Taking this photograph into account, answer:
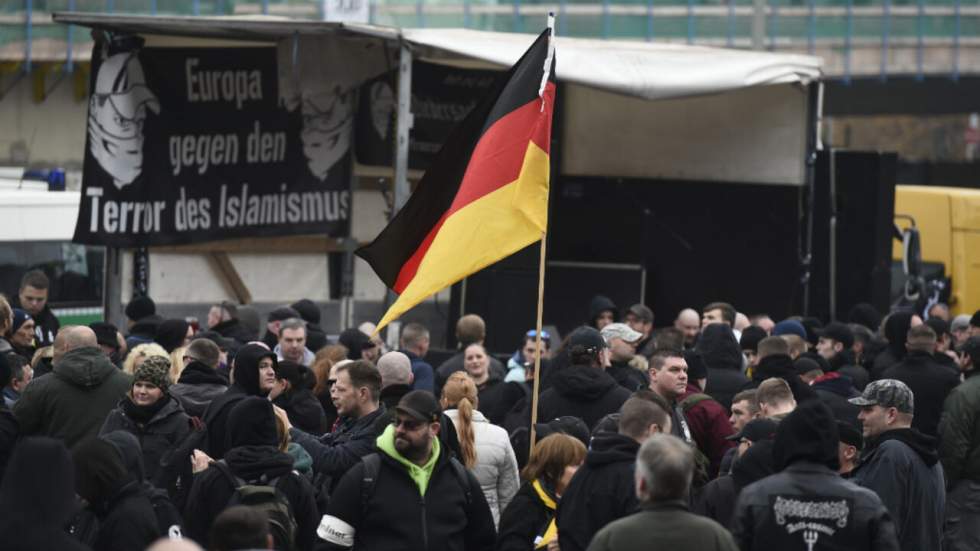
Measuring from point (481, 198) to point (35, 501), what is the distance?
3.59m

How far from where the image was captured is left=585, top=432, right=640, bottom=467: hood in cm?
706

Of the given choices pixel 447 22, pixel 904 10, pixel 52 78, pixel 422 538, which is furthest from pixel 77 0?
pixel 422 538

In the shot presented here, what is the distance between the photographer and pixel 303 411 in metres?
9.90

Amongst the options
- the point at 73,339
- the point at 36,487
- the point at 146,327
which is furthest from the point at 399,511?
the point at 146,327

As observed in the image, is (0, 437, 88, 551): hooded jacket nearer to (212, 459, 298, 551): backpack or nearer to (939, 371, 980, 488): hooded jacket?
(212, 459, 298, 551): backpack

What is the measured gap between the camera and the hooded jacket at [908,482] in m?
A: 8.62

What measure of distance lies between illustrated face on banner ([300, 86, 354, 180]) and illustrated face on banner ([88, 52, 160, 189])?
170 centimetres

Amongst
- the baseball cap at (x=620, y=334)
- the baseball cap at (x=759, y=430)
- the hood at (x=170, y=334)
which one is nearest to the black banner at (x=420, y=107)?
the hood at (x=170, y=334)

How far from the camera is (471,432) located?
8641 millimetres

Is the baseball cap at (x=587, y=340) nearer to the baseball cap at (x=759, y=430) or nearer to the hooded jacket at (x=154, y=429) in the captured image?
the baseball cap at (x=759, y=430)

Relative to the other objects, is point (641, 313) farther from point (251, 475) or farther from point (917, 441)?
point (251, 475)

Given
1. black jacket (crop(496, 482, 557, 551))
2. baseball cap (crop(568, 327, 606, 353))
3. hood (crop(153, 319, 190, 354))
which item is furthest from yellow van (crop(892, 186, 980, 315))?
black jacket (crop(496, 482, 557, 551))

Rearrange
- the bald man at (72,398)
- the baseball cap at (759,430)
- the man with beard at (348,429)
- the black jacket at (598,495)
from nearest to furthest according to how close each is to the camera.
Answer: the black jacket at (598,495) → the baseball cap at (759,430) → the man with beard at (348,429) → the bald man at (72,398)

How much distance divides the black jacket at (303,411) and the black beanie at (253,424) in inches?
81.8
